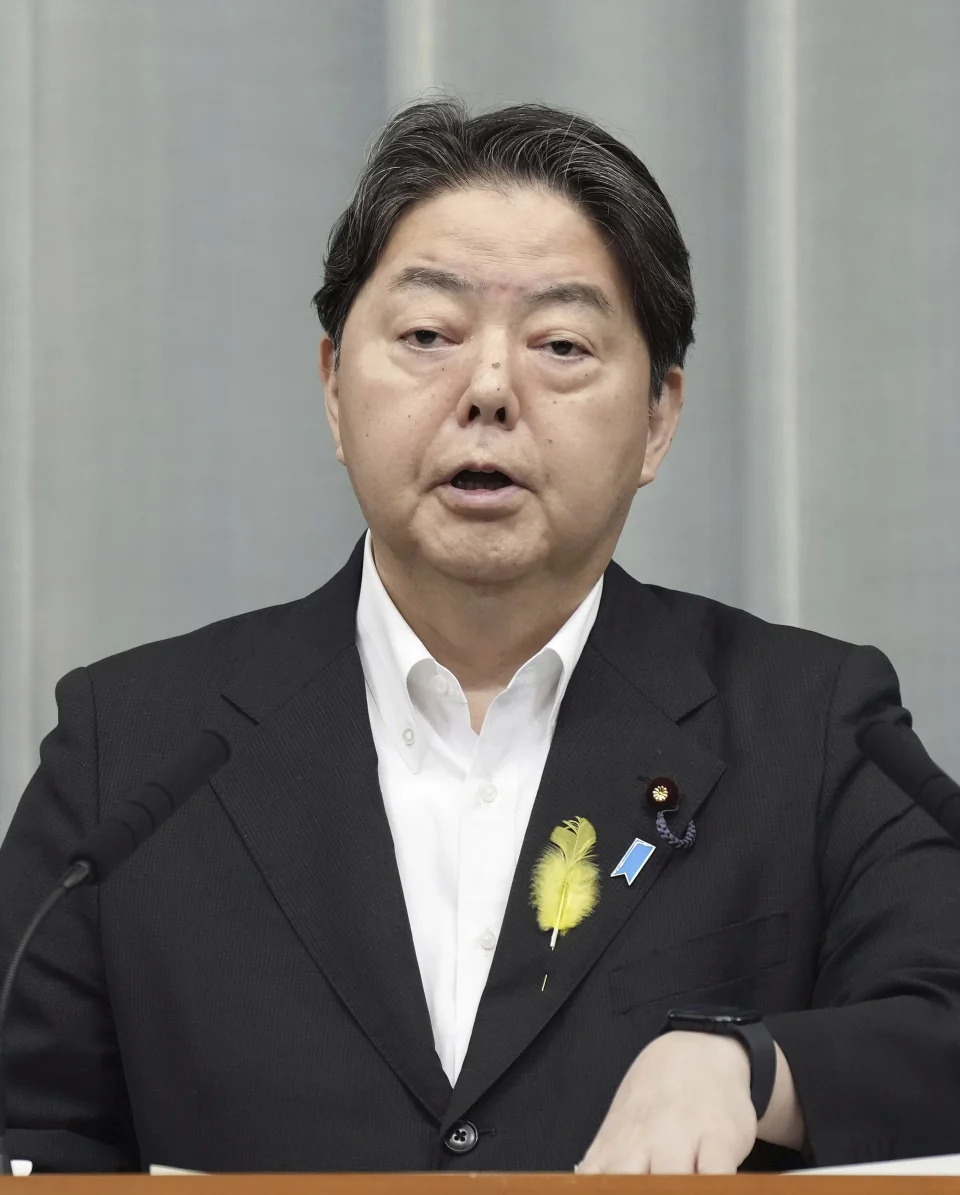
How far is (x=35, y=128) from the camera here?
228 cm

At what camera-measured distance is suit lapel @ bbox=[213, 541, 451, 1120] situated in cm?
147

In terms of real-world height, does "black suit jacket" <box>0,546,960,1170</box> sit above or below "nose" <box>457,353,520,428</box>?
below

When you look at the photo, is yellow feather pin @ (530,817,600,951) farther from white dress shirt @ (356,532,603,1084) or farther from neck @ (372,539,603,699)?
neck @ (372,539,603,699)

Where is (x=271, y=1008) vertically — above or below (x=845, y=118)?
below

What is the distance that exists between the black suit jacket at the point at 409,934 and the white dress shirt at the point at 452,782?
0.12 feet

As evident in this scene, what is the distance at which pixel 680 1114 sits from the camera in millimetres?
1156

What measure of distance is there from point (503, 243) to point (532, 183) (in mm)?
98

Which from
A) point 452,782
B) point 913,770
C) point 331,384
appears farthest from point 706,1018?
point 331,384

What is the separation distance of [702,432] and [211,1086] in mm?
1119

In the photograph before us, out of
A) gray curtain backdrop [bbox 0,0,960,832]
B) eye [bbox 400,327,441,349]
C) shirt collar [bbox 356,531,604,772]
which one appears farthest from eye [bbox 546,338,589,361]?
gray curtain backdrop [bbox 0,0,960,832]

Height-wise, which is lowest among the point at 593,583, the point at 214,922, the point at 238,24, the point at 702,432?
the point at 214,922

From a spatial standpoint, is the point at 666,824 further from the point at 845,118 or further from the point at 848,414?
the point at 845,118

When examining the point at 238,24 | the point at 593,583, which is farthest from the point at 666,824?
the point at 238,24

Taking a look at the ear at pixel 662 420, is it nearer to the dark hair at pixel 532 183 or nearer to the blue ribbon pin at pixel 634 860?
the dark hair at pixel 532 183
